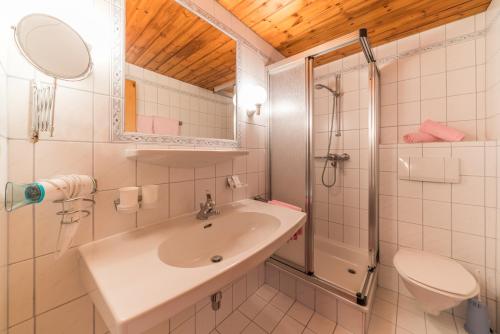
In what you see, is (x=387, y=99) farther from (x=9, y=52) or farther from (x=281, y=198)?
(x=9, y=52)

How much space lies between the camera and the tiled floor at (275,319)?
1.24 m

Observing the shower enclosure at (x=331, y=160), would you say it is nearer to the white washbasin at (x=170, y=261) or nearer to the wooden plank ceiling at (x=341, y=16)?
the wooden plank ceiling at (x=341, y=16)

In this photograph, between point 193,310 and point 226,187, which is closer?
point 193,310

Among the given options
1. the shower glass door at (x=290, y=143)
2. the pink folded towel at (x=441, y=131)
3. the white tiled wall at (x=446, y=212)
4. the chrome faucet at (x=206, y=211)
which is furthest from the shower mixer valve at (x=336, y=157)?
the chrome faucet at (x=206, y=211)

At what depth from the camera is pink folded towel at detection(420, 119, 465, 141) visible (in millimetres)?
1372

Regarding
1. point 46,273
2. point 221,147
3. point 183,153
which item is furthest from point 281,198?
point 46,273

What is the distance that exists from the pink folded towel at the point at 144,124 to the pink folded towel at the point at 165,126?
0.06 feet

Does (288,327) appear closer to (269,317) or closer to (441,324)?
(269,317)

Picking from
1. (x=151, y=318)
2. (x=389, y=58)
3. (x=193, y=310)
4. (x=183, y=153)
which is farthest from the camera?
(x=389, y=58)

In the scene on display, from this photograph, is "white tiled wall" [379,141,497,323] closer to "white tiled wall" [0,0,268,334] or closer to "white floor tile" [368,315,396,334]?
"white floor tile" [368,315,396,334]

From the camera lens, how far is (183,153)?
2.80 feet

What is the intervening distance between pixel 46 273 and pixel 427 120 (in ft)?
8.21

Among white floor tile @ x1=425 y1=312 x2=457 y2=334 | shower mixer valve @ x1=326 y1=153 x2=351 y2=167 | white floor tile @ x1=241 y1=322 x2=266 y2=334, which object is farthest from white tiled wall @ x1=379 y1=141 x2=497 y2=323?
white floor tile @ x1=241 y1=322 x2=266 y2=334

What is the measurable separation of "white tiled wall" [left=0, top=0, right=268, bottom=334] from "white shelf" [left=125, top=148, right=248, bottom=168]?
8cm
